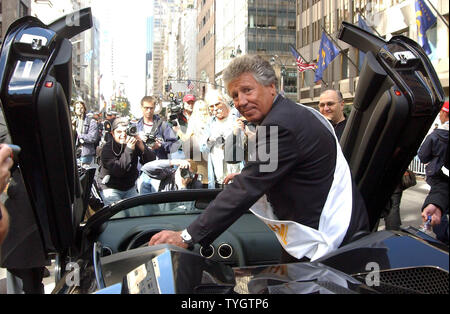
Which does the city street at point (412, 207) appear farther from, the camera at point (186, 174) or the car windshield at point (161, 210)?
the car windshield at point (161, 210)

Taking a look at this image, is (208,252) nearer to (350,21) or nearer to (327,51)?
(350,21)

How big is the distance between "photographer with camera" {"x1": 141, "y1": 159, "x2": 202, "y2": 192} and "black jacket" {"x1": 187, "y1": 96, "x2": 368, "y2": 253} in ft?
11.7

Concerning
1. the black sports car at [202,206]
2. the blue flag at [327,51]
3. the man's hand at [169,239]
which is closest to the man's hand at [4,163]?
the black sports car at [202,206]

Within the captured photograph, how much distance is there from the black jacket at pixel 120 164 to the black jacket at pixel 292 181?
335 cm

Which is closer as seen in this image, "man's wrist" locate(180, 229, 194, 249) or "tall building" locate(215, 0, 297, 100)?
"man's wrist" locate(180, 229, 194, 249)

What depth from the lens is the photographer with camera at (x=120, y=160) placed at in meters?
5.25

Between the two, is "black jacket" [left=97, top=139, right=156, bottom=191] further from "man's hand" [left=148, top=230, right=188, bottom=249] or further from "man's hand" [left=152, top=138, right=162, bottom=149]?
"man's hand" [left=148, top=230, right=188, bottom=249]

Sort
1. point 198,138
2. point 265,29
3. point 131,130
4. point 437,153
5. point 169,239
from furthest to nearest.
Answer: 1. point 265,29
2. point 198,138
3. point 131,130
4. point 437,153
5. point 169,239

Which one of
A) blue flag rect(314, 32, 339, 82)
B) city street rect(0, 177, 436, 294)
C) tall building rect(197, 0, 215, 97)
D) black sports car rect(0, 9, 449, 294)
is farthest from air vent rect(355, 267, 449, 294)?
tall building rect(197, 0, 215, 97)

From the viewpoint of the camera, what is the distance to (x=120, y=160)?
5.27 meters

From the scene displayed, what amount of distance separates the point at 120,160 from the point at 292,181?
138 inches

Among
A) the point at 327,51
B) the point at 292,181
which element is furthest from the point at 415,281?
the point at 327,51

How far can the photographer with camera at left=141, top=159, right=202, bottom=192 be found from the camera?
564 cm
